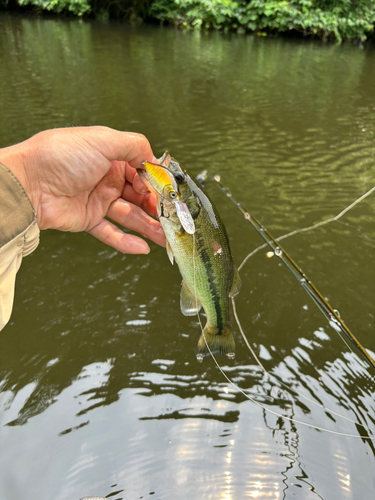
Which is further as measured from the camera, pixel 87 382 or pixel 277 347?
pixel 277 347

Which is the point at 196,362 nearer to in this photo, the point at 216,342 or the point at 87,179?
the point at 216,342

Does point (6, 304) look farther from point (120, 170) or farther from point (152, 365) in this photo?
point (152, 365)

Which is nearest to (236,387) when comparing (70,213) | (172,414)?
(172,414)

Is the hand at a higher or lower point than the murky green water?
higher

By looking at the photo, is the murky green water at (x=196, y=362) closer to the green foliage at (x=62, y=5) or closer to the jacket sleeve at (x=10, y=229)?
the jacket sleeve at (x=10, y=229)

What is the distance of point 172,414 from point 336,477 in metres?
1.10

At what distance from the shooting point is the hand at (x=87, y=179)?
2.21 meters

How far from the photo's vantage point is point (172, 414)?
268 cm

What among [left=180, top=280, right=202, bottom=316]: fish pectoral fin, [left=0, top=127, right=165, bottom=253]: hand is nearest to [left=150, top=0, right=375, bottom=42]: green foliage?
[left=0, top=127, right=165, bottom=253]: hand

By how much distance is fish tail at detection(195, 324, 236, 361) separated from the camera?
2.21 meters

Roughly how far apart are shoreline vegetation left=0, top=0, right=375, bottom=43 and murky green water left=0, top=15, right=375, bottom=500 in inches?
694

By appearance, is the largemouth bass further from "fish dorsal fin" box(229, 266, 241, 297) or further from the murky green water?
the murky green water

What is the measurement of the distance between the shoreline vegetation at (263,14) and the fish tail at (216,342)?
76.9 feet

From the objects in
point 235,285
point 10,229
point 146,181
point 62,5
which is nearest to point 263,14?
point 62,5
